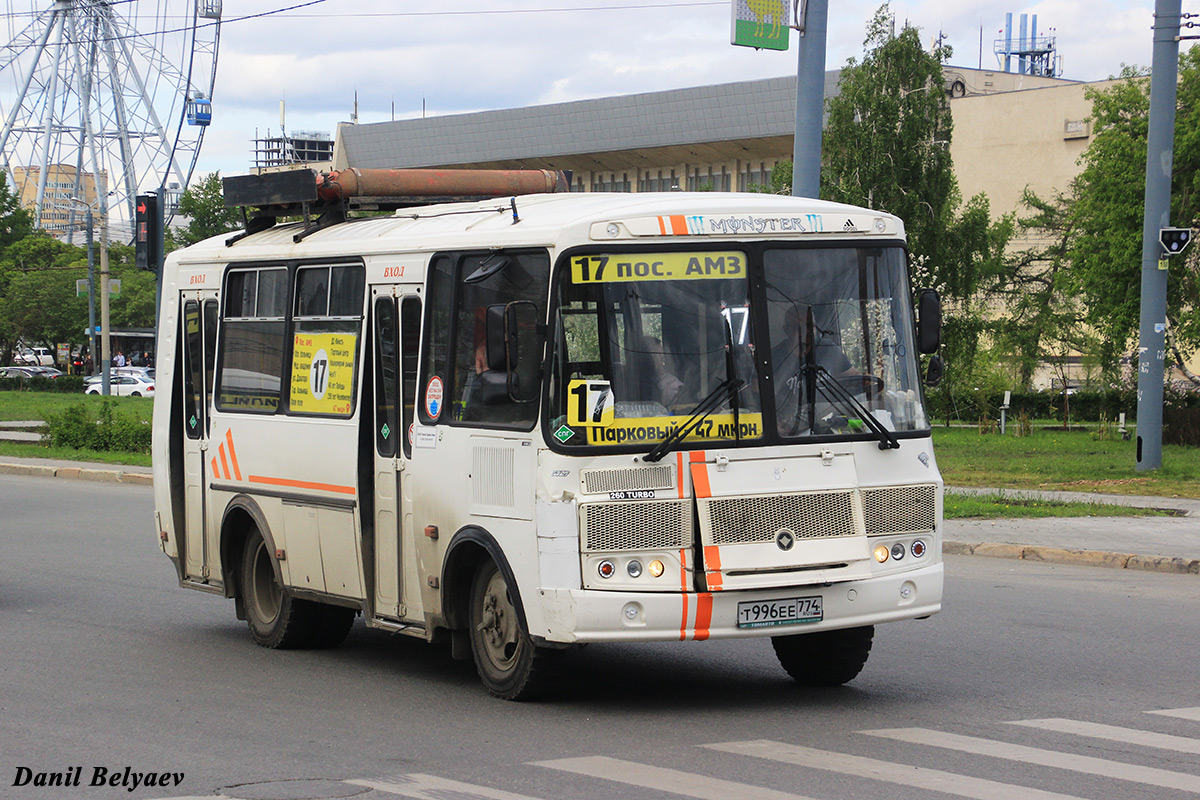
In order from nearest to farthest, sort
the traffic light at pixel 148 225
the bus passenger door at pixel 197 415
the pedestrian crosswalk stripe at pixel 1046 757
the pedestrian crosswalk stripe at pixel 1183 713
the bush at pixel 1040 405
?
1. the pedestrian crosswalk stripe at pixel 1046 757
2. the pedestrian crosswalk stripe at pixel 1183 713
3. the bus passenger door at pixel 197 415
4. the traffic light at pixel 148 225
5. the bush at pixel 1040 405

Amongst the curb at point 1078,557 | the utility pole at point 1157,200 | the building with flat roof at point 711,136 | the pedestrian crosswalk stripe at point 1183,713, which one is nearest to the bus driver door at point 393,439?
the pedestrian crosswalk stripe at point 1183,713

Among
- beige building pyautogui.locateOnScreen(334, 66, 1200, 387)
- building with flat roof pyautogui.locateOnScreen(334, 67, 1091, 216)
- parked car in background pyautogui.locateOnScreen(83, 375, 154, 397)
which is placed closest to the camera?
parked car in background pyautogui.locateOnScreen(83, 375, 154, 397)

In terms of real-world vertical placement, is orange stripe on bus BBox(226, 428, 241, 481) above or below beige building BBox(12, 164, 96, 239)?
below

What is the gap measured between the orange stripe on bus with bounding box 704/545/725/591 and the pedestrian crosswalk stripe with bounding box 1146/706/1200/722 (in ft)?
7.79

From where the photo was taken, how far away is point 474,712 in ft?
26.2

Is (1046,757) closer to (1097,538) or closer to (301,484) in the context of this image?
(301,484)

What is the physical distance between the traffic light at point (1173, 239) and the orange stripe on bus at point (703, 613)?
666 inches

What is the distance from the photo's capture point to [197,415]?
36.1 feet

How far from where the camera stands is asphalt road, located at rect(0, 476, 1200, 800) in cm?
641

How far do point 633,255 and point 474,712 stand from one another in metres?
2.50

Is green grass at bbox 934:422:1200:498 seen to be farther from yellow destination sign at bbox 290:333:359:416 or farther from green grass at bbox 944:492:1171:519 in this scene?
yellow destination sign at bbox 290:333:359:416

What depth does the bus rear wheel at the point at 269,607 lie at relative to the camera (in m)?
10.2

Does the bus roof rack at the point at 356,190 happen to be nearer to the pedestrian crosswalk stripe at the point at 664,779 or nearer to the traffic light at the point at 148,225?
the pedestrian crosswalk stripe at the point at 664,779

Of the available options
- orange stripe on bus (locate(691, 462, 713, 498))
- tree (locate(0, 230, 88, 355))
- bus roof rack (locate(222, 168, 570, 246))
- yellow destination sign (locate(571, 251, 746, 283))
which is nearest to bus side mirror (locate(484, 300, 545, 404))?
yellow destination sign (locate(571, 251, 746, 283))
